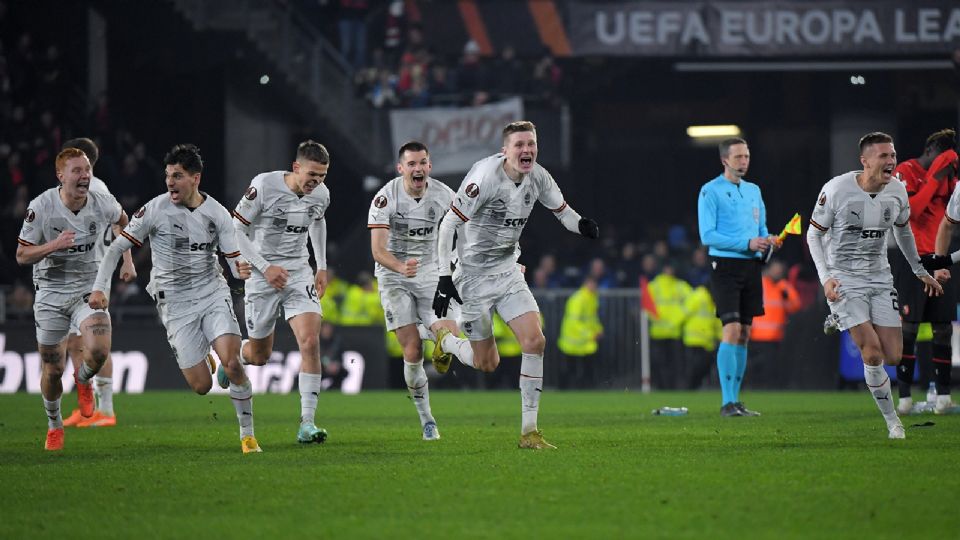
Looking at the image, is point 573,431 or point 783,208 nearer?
point 573,431

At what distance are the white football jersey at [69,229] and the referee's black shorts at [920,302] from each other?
7.02m

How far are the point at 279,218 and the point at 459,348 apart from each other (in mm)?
1843

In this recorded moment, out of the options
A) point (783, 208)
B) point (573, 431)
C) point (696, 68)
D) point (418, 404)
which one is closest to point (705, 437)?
point (573, 431)

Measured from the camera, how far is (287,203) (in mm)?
11844

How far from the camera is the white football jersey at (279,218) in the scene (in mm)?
11820

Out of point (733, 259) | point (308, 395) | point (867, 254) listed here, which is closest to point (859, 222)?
point (867, 254)

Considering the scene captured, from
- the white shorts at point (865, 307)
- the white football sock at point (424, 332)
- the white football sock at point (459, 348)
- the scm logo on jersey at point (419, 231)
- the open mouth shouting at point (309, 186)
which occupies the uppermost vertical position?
the open mouth shouting at point (309, 186)

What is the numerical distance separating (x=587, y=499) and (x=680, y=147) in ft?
85.8

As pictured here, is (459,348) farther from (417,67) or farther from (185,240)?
(417,67)

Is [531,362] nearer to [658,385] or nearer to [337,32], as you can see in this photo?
[658,385]

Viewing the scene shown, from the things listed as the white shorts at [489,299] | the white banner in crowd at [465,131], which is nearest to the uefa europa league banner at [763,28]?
the white banner in crowd at [465,131]

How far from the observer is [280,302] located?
1189cm

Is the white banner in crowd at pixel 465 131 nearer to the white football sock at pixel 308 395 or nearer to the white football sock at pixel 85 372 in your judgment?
the white football sock at pixel 85 372

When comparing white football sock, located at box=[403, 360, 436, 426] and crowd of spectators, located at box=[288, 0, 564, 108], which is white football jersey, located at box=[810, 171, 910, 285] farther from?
A: crowd of spectators, located at box=[288, 0, 564, 108]
